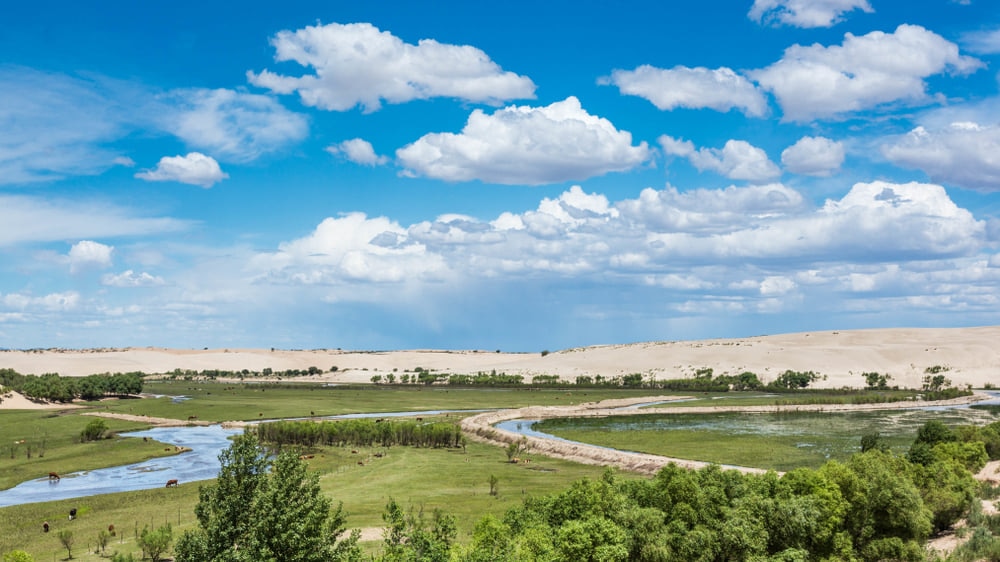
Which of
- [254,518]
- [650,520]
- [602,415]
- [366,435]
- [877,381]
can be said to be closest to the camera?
[254,518]

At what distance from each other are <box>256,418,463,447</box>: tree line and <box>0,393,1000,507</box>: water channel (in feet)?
34.8

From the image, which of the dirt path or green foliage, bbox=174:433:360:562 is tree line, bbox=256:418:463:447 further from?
green foliage, bbox=174:433:360:562

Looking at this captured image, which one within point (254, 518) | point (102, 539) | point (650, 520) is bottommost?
point (102, 539)

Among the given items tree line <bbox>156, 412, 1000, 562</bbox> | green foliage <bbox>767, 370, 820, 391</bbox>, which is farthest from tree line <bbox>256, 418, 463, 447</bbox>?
green foliage <bbox>767, 370, 820, 391</bbox>

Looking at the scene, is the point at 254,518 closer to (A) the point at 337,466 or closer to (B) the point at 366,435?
(A) the point at 337,466

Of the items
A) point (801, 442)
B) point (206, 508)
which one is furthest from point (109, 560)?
point (801, 442)

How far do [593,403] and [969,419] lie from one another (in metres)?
67.6

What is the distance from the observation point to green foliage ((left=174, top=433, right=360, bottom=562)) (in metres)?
25.2

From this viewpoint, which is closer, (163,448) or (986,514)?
(986,514)

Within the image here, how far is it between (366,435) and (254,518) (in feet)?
262

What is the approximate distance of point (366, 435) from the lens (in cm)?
10362

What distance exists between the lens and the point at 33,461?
89.1m

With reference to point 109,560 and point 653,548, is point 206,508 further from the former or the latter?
point 109,560

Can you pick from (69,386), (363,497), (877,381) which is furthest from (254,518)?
(877,381)
